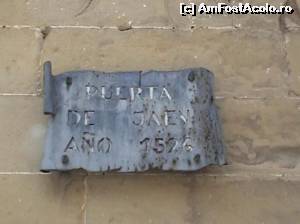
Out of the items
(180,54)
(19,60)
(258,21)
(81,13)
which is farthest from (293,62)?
(19,60)

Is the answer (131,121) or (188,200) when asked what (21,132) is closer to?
(131,121)

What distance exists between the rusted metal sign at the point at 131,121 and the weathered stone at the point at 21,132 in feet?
0.21

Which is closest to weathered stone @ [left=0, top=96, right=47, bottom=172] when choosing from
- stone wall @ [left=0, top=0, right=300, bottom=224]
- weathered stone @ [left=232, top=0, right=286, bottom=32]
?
stone wall @ [left=0, top=0, right=300, bottom=224]

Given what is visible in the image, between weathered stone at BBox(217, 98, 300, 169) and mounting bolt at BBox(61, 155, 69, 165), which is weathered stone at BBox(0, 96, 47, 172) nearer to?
mounting bolt at BBox(61, 155, 69, 165)

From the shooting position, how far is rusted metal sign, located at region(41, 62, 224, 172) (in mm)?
1857

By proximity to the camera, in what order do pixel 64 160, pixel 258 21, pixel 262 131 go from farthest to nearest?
pixel 258 21 < pixel 262 131 < pixel 64 160

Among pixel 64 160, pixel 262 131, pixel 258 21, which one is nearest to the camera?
pixel 64 160

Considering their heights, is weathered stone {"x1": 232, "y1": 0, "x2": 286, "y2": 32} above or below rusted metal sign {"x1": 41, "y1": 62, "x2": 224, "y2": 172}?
above

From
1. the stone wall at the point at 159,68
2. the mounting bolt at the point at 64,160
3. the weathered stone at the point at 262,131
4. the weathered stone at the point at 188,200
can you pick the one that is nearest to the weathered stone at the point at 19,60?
the stone wall at the point at 159,68

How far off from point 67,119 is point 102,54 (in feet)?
0.84

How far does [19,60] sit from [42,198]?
43 centimetres

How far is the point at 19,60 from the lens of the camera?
6.61 ft

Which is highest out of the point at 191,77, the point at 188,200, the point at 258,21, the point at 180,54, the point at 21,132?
the point at 258,21

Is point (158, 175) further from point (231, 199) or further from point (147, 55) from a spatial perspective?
point (147, 55)
